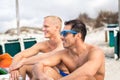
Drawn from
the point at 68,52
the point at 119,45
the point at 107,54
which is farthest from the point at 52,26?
the point at 107,54

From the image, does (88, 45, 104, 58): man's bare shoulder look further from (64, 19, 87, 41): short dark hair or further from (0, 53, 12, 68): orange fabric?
(0, 53, 12, 68): orange fabric

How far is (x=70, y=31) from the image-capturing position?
2.25 metres

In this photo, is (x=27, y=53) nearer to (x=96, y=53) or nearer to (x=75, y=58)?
(x=75, y=58)

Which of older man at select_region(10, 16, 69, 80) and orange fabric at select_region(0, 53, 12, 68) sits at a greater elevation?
older man at select_region(10, 16, 69, 80)

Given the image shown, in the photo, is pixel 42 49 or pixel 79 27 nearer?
pixel 79 27

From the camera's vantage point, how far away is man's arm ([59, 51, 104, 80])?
81.6 inches

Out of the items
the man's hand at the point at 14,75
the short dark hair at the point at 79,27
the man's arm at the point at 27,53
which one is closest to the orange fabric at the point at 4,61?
the man's arm at the point at 27,53

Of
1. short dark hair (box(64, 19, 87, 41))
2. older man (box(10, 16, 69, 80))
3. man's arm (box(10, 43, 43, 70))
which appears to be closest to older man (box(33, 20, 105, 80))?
short dark hair (box(64, 19, 87, 41))

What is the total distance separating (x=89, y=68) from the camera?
2121mm

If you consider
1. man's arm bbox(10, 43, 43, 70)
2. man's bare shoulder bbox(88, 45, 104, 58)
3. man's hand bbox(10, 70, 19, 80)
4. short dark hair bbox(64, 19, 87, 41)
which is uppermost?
short dark hair bbox(64, 19, 87, 41)

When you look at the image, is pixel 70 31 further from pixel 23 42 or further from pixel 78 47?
pixel 23 42

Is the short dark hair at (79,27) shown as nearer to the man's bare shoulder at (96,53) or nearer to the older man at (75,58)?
the older man at (75,58)

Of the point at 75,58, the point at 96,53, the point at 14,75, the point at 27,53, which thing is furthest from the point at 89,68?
the point at 27,53

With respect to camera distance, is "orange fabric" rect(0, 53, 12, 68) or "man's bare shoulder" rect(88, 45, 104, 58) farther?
"orange fabric" rect(0, 53, 12, 68)
